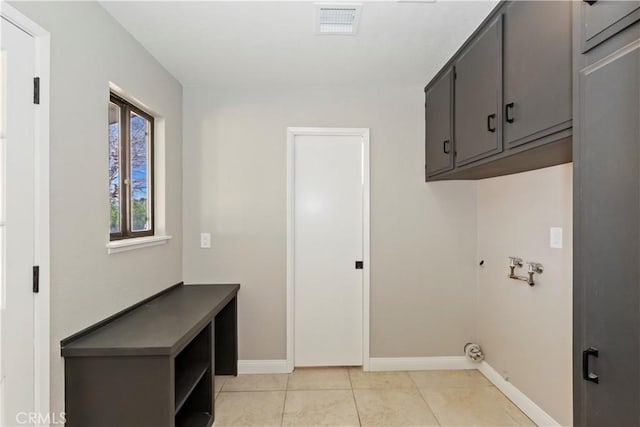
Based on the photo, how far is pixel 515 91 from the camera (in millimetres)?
1727

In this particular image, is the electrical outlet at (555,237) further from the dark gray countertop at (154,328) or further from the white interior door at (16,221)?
the white interior door at (16,221)

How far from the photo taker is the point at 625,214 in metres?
1.00

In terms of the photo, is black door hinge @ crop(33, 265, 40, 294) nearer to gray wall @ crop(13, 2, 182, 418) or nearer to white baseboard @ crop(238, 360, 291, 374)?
gray wall @ crop(13, 2, 182, 418)

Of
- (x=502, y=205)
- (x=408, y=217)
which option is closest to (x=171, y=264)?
(x=408, y=217)

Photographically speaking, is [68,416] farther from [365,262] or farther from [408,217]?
[408,217]

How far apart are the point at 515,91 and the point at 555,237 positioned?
1.00 meters

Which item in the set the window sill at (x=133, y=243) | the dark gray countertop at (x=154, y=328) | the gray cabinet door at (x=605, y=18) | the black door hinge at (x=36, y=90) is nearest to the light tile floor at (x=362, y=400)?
the dark gray countertop at (x=154, y=328)

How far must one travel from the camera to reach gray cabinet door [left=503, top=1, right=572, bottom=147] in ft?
4.59

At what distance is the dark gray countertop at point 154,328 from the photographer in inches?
63.6

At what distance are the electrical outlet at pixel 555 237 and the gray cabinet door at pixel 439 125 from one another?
2.54 feet

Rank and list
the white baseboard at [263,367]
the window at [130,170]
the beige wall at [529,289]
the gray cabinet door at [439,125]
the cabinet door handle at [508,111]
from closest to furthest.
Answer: the cabinet door handle at [508,111] < the beige wall at [529,289] < the window at [130,170] < the gray cabinet door at [439,125] < the white baseboard at [263,367]

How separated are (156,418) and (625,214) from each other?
199cm

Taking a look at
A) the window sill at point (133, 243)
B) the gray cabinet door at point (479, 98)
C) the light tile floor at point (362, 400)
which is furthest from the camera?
the light tile floor at point (362, 400)

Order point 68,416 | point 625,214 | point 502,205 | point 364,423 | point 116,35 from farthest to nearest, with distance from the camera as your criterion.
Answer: point 502,205
point 364,423
point 116,35
point 68,416
point 625,214
